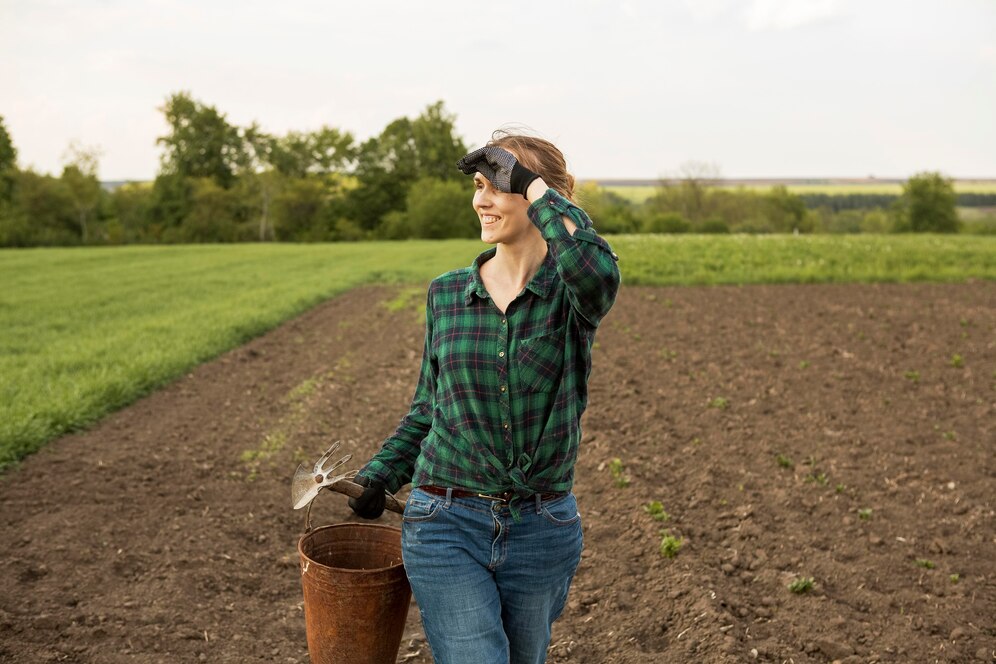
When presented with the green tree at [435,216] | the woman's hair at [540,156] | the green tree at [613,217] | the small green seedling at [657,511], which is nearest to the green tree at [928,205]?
the green tree at [613,217]

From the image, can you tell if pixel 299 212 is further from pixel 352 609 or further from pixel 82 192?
pixel 352 609

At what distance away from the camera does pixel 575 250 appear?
261 cm

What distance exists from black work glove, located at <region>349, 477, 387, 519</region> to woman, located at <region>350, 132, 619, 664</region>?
0.84 feet

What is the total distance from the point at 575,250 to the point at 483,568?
95cm

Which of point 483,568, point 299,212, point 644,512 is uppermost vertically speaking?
point 299,212

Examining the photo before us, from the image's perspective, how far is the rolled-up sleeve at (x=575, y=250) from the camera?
2607 mm

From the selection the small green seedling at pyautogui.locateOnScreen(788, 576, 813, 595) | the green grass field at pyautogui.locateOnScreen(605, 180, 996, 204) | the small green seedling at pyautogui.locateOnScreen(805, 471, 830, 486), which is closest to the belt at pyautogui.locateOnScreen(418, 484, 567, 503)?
the small green seedling at pyautogui.locateOnScreen(788, 576, 813, 595)

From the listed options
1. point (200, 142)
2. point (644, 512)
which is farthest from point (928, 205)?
point (644, 512)

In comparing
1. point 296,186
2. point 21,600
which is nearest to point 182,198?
point 296,186

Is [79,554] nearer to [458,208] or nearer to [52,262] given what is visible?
[52,262]

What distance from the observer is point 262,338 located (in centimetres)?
1595

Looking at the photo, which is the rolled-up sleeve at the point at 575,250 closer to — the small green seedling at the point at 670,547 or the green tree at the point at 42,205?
the small green seedling at the point at 670,547

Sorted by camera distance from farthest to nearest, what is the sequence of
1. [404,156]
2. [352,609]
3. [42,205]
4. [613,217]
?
[404,156]
[613,217]
[42,205]
[352,609]

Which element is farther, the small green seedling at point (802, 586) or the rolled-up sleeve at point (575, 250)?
the small green seedling at point (802, 586)
